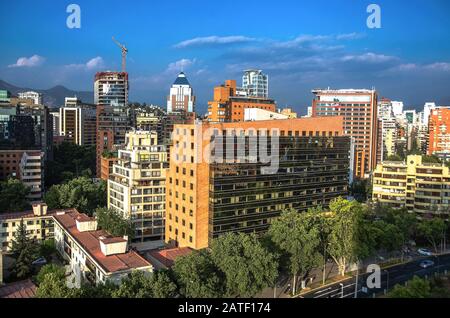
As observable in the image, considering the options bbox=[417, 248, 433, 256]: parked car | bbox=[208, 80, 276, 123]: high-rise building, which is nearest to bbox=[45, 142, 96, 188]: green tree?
bbox=[208, 80, 276, 123]: high-rise building

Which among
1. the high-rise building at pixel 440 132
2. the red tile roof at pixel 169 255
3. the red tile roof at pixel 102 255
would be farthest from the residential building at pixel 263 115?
the high-rise building at pixel 440 132

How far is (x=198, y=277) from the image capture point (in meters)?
12.6

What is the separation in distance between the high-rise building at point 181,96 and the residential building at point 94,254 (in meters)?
71.8

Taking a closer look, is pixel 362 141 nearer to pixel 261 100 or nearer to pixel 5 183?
pixel 261 100

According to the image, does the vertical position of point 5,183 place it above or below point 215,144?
below

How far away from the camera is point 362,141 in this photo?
4588cm

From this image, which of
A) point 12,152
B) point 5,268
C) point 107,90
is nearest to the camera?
point 5,268

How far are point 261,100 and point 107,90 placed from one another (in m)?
34.8

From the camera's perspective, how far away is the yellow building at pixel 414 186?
25.1 m

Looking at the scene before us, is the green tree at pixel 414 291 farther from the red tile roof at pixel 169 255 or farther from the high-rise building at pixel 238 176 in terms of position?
the high-rise building at pixel 238 176

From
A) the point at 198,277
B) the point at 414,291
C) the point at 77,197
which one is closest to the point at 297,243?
the point at 198,277

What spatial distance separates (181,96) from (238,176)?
8088 centimetres

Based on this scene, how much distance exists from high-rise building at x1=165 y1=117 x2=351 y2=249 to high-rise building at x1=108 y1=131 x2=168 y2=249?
7.76ft
